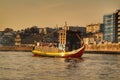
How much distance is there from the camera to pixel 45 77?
205 feet

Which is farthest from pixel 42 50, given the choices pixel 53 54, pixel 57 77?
pixel 57 77

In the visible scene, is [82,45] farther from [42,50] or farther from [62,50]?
[42,50]

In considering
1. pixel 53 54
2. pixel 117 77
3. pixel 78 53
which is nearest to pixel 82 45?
pixel 78 53

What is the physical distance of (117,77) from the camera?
63.5 m

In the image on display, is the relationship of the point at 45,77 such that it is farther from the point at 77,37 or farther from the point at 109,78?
the point at 77,37

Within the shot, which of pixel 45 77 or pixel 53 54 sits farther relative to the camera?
pixel 53 54

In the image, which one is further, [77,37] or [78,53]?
[77,37]

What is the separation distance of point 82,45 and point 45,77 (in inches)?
2661

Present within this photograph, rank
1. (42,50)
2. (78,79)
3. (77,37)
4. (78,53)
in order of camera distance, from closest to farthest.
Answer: (78,79)
(78,53)
(77,37)
(42,50)

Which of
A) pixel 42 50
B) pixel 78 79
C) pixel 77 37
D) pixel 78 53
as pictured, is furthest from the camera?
pixel 42 50

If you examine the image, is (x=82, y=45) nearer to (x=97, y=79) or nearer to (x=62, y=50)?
(x=62, y=50)

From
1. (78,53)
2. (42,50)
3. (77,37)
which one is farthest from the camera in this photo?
(42,50)

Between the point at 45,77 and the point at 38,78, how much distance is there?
1.83 metres

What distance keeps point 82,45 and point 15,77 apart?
226 ft
